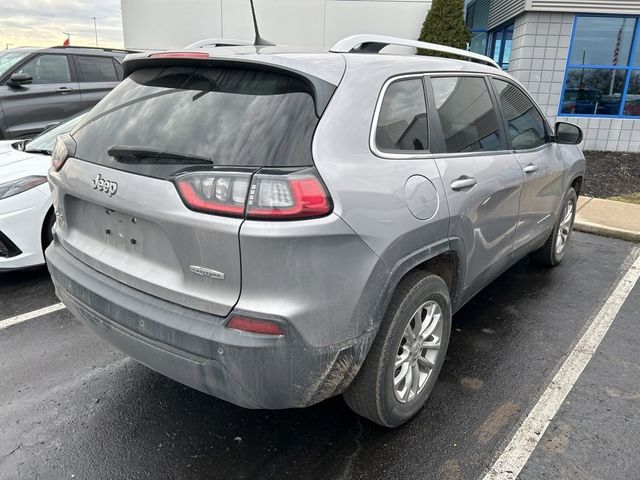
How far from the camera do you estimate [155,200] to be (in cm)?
204

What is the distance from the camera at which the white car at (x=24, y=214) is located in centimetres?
398

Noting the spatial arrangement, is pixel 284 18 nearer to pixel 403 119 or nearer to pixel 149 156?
pixel 403 119

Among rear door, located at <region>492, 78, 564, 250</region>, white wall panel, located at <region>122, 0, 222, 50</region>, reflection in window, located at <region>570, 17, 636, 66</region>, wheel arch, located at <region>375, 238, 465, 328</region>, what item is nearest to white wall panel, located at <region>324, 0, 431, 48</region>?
white wall panel, located at <region>122, 0, 222, 50</region>

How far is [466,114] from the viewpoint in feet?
9.88

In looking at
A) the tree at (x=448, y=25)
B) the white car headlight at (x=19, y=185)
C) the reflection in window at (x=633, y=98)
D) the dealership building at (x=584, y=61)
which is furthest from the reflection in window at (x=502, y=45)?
the white car headlight at (x=19, y=185)

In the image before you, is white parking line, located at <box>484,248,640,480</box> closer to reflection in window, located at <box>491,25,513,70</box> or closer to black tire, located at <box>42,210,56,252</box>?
black tire, located at <box>42,210,56,252</box>

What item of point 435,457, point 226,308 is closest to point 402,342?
point 435,457

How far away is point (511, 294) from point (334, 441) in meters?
2.39

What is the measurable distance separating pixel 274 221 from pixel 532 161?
8.08 ft

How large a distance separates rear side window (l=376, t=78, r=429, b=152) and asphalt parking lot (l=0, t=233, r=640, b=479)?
1.43 m

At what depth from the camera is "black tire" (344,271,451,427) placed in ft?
7.54

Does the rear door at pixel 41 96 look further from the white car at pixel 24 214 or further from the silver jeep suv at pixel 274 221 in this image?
the silver jeep suv at pixel 274 221

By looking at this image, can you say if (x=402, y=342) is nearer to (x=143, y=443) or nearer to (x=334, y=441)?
(x=334, y=441)

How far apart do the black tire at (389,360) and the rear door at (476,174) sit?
37 centimetres
